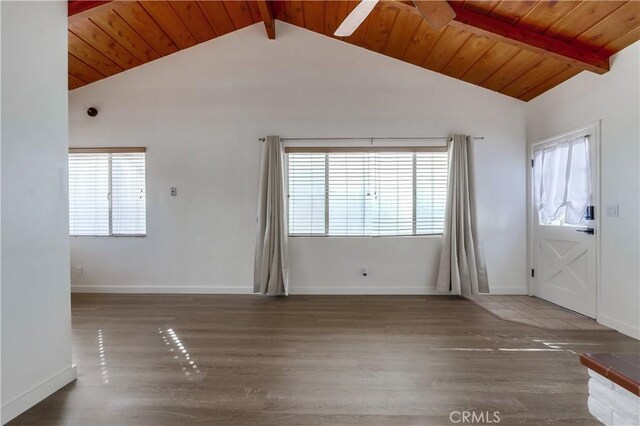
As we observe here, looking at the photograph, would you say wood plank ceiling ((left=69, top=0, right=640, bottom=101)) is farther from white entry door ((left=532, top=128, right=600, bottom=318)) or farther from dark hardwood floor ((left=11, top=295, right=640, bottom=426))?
dark hardwood floor ((left=11, top=295, right=640, bottom=426))

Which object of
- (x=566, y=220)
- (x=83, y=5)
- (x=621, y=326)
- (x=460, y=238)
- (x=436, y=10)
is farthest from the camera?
(x=460, y=238)

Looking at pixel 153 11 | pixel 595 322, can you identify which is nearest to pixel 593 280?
pixel 595 322

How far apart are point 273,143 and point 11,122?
2475 mm

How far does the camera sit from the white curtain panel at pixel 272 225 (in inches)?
148

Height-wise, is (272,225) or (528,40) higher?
(528,40)

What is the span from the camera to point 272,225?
3.79m

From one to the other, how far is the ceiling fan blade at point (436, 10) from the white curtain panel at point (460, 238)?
6.84 feet

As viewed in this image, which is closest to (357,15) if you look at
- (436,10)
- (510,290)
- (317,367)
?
(436,10)

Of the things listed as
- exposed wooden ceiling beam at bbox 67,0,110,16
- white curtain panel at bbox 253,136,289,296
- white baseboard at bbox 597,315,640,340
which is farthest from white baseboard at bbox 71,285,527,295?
exposed wooden ceiling beam at bbox 67,0,110,16

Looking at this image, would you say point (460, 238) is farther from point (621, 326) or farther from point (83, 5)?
point (83, 5)

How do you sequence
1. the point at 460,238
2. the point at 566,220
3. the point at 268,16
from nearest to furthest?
the point at 566,220, the point at 268,16, the point at 460,238

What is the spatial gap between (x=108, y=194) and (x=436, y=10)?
14.2 feet

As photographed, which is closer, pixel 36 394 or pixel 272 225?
pixel 36 394

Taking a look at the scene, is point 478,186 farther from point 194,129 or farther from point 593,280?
point 194,129
